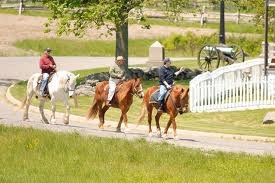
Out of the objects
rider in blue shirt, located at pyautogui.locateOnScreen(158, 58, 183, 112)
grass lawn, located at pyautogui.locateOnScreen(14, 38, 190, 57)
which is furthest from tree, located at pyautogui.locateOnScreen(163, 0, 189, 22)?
grass lawn, located at pyautogui.locateOnScreen(14, 38, 190, 57)

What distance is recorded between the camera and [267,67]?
3516cm

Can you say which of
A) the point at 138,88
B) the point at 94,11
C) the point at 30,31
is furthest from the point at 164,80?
the point at 30,31

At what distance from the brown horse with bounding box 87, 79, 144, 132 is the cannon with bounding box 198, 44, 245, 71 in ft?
57.6

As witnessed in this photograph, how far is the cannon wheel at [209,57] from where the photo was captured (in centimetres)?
4429

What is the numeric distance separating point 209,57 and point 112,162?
2646 centimetres

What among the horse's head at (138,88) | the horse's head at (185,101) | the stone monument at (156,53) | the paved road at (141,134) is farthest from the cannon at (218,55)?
the horse's head at (185,101)

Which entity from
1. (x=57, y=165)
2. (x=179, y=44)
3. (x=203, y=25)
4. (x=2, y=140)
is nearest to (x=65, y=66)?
(x=179, y=44)

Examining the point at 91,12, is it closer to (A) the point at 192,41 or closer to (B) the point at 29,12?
(A) the point at 192,41

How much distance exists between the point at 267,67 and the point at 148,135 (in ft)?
36.9

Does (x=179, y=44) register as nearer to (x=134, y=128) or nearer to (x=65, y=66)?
(x=65, y=66)

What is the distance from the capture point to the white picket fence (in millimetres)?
32250

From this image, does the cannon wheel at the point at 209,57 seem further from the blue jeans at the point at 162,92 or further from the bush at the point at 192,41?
the blue jeans at the point at 162,92

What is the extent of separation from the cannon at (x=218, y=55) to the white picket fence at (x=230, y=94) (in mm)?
10912

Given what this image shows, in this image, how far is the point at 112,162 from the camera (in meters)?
18.6
